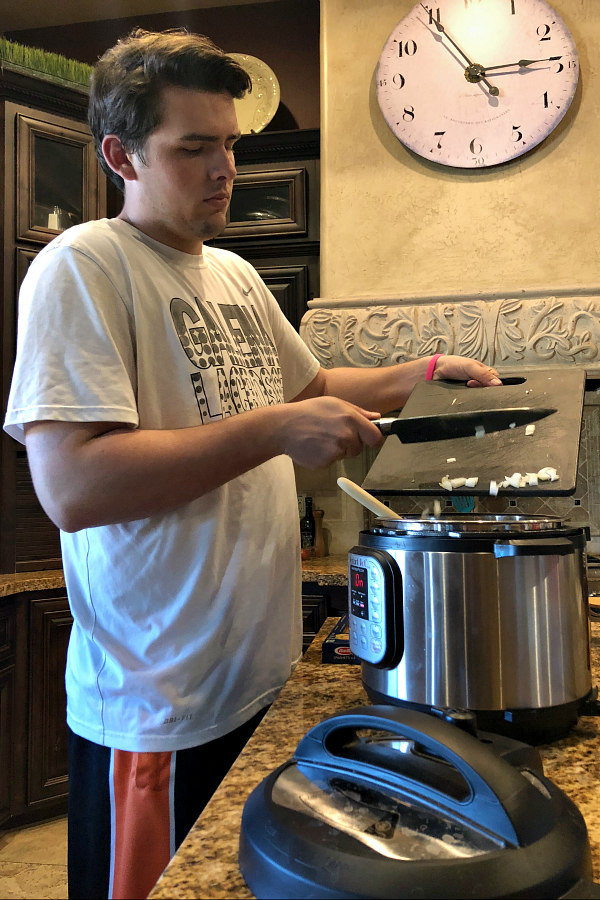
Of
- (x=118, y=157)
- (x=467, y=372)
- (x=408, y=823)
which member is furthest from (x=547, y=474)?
(x=118, y=157)

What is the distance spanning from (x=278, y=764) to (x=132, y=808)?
1.05ft

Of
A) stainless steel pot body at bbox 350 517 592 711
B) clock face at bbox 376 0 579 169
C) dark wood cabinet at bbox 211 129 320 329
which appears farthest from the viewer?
dark wood cabinet at bbox 211 129 320 329

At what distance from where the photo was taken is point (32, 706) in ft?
7.79

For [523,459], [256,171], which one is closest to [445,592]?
[523,459]

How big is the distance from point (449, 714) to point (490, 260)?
219 cm

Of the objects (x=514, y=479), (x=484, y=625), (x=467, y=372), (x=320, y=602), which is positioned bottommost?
(x=320, y=602)

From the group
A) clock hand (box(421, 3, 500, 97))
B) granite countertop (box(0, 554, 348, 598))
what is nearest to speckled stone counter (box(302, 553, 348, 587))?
granite countertop (box(0, 554, 348, 598))

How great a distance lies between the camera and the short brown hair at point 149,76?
3.45 ft

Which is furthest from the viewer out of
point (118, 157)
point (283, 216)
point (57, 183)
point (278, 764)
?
point (283, 216)

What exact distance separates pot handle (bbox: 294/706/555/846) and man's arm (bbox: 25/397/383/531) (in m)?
0.44

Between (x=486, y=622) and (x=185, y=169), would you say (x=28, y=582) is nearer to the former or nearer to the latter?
(x=185, y=169)

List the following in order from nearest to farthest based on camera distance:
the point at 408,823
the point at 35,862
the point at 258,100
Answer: the point at 408,823 < the point at 35,862 < the point at 258,100

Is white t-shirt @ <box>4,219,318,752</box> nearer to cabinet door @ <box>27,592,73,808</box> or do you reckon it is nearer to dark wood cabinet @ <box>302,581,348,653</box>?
dark wood cabinet @ <box>302,581,348,653</box>

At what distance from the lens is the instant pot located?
69cm
